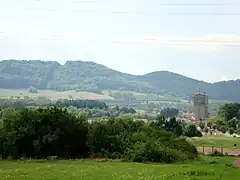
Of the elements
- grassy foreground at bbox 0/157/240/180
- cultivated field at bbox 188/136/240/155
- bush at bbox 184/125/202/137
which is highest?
bush at bbox 184/125/202/137

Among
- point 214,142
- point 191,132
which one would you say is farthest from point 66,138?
point 191,132

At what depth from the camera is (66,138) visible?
58969 millimetres

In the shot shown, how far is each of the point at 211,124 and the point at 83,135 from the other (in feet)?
335

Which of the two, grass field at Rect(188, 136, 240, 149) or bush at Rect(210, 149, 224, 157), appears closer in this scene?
bush at Rect(210, 149, 224, 157)

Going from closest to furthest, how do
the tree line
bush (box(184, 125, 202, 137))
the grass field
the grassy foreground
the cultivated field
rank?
the grassy foreground, the tree line, the cultivated field, the grass field, bush (box(184, 125, 202, 137))

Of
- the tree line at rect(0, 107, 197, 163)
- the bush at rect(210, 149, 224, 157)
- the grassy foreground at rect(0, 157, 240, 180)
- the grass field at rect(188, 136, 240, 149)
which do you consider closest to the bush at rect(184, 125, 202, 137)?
the grass field at rect(188, 136, 240, 149)

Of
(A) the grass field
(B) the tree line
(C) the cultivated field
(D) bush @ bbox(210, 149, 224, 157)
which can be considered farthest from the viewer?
(A) the grass field

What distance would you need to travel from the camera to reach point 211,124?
511 feet

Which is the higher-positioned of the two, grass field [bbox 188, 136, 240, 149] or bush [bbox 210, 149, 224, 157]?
grass field [bbox 188, 136, 240, 149]

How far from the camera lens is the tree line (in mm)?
57125

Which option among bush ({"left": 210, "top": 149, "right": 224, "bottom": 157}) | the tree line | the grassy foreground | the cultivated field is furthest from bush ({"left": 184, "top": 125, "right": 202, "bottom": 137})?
the grassy foreground

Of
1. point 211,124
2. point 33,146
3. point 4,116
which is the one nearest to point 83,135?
point 33,146

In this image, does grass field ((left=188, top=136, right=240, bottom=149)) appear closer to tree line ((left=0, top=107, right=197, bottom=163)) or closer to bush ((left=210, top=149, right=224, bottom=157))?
bush ((left=210, top=149, right=224, bottom=157))

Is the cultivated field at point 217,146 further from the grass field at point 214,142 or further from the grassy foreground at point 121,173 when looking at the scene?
the grassy foreground at point 121,173
